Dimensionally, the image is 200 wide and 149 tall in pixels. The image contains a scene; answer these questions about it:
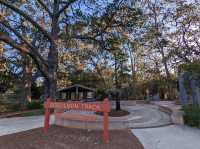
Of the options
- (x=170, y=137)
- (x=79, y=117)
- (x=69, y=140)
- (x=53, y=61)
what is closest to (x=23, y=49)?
(x=53, y=61)

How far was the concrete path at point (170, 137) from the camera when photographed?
7995mm

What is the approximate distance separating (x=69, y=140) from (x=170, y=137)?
11.2 ft

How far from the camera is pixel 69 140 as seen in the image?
319 inches

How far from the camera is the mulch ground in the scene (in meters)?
7.53

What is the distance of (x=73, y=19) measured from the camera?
58.6 feet

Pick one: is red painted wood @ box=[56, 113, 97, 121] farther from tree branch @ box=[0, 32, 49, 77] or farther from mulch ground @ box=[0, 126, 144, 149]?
tree branch @ box=[0, 32, 49, 77]

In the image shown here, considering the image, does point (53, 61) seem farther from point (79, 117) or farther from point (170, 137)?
point (170, 137)

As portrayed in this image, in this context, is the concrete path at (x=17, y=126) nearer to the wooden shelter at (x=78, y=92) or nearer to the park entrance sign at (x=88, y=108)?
the park entrance sign at (x=88, y=108)

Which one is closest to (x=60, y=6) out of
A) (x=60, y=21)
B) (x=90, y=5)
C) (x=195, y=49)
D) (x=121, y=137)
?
(x=60, y=21)

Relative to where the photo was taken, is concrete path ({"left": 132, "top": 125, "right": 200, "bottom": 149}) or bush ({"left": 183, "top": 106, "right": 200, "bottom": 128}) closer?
concrete path ({"left": 132, "top": 125, "right": 200, "bottom": 149})

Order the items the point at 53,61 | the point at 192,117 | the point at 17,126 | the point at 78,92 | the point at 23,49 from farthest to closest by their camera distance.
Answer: the point at 78,92 < the point at 53,61 < the point at 23,49 < the point at 17,126 < the point at 192,117

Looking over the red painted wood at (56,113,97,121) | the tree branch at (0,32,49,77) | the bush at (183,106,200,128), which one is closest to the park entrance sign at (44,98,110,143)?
the red painted wood at (56,113,97,121)

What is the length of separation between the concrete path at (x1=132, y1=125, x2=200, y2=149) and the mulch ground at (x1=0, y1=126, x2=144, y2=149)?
1.48 feet

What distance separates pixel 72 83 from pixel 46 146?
103ft
